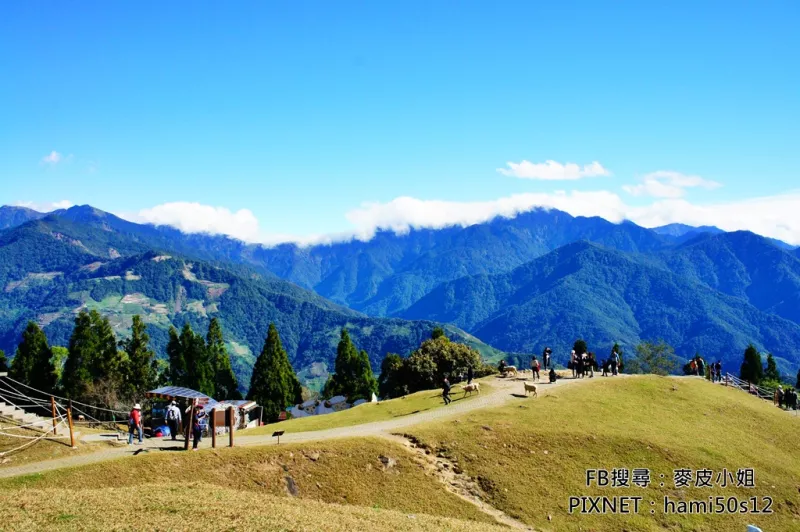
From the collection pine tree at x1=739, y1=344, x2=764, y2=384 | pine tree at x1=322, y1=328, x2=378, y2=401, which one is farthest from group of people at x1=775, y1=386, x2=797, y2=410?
pine tree at x1=739, y1=344, x2=764, y2=384

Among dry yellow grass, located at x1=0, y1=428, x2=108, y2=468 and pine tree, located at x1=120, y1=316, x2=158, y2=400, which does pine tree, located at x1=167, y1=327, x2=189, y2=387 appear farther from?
dry yellow grass, located at x1=0, y1=428, x2=108, y2=468

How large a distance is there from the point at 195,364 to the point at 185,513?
72.7 meters

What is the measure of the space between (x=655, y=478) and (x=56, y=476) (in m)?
33.3

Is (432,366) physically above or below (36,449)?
below

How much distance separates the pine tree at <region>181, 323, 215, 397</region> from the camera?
3457 inches

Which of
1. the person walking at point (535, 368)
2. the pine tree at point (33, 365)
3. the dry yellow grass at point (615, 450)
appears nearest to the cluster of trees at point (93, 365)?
the pine tree at point (33, 365)

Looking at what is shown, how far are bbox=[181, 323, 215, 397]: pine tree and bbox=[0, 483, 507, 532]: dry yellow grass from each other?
67054mm

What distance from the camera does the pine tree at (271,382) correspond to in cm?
8962

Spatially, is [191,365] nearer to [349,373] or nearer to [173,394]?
[349,373]

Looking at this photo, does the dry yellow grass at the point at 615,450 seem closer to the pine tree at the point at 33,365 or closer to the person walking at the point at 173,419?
the person walking at the point at 173,419

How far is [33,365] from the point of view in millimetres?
76750

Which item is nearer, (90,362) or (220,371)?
(90,362)

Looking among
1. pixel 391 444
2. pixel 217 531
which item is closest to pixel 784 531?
pixel 391 444

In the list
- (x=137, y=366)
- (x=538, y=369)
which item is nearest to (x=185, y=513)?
(x=538, y=369)
